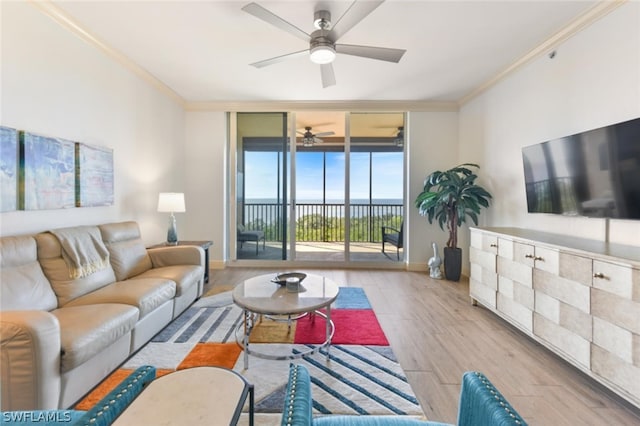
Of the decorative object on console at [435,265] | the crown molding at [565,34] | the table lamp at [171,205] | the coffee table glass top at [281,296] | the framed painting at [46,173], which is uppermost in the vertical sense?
the crown molding at [565,34]

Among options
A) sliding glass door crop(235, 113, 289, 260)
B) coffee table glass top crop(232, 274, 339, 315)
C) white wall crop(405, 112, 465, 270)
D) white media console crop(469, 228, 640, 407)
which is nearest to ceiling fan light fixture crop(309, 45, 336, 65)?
coffee table glass top crop(232, 274, 339, 315)

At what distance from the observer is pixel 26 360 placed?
136 cm

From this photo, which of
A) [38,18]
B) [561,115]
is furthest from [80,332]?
[561,115]

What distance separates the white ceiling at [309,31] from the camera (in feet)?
7.63

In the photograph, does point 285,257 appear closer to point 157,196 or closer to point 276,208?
point 276,208

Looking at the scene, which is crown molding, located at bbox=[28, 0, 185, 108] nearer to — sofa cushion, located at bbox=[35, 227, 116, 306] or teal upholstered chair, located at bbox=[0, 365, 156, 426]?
sofa cushion, located at bbox=[35, 227, 116, 306]

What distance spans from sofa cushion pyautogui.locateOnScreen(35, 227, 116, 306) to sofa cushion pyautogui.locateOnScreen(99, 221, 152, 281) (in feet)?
1.60

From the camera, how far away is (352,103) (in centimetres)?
461

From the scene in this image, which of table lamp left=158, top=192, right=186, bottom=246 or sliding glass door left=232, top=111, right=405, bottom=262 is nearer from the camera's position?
table lamp left=158, top=192, right=186, bottom=246

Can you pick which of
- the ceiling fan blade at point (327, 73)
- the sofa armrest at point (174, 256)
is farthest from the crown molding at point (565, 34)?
the sofa armrest at point (174, 256)

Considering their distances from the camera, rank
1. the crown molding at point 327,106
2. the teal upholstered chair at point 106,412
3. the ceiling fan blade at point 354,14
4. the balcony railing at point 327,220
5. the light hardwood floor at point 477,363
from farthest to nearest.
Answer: the balcony railing at point 327,220 → the crown molding at point 327,106 → the ceiling fan blade at point 354,14 → the light hardwood floor at point 477,363 → the teal upholstered chair at point 106,412

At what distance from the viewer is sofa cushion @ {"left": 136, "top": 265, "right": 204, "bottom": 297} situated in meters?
2.71

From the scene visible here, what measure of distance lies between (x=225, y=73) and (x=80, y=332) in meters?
3.14

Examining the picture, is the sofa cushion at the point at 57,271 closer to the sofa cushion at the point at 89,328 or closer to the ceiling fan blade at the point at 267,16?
the sofa cushion at the point at 89,328
